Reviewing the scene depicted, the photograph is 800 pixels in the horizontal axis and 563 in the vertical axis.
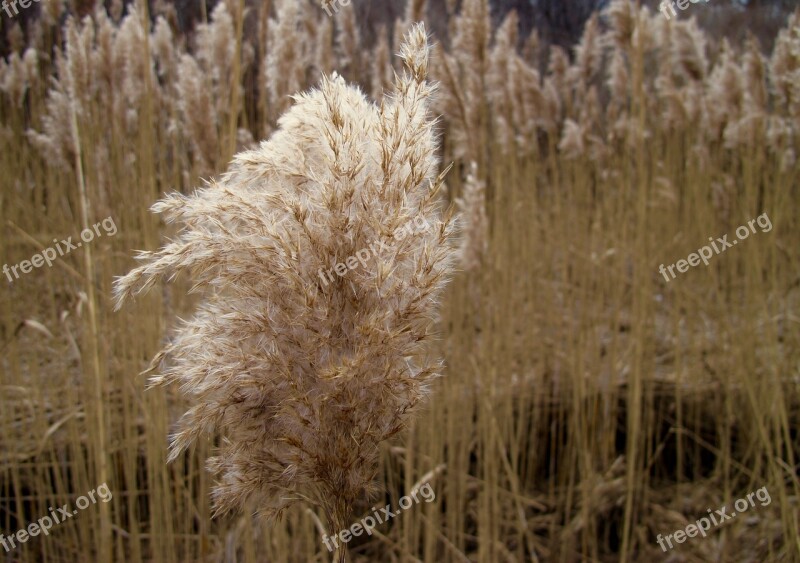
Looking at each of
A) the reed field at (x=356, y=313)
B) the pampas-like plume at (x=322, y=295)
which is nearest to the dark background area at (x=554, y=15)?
the reed field at (x=356, y=313)

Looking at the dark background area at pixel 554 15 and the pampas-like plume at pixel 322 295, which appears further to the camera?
the dark background area at pixel 554 15

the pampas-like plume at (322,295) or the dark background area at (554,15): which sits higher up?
the dark background area at (554,15)

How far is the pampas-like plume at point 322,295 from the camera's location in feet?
2.41

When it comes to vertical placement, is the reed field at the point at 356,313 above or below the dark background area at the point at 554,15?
below

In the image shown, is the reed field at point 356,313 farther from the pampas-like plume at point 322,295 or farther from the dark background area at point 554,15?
the dark background area at point 554,15

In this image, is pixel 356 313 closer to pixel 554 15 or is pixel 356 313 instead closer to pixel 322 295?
pixel 322 295

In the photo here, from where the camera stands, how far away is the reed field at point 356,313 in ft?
2.47

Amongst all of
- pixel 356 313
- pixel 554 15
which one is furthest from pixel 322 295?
pixel 554 15

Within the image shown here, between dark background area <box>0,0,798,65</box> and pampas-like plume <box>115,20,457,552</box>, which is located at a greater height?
dark background area <box>0,0,798,65</box>

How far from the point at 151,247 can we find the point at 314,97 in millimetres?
942

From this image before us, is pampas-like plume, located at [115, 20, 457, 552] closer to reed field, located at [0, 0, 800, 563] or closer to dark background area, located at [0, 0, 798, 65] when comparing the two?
reed field, located at [0, 0, 800, 563]

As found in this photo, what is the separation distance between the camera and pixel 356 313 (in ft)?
2.48

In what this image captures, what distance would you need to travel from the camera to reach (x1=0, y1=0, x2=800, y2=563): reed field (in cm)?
75

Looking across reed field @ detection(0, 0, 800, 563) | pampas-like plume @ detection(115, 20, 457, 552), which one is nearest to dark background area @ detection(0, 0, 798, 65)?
reed field @ detection(0, 0, 800, 563)
